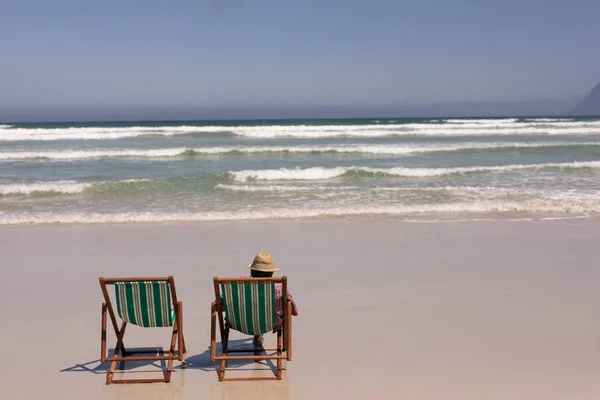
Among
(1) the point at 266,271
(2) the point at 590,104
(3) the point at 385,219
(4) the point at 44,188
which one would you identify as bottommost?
(3) the point at 385,219

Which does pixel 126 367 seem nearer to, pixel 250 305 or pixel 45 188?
pixel 250 305

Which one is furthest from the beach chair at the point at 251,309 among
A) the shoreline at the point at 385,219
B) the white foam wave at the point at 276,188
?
the white foam wave at the point at 276,188

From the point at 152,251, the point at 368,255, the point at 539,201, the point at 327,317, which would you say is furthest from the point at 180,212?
the point at 539,201

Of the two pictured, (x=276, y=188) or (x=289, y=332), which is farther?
(x=276, y=188)

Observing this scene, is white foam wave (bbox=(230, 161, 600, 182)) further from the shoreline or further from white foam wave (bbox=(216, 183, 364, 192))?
the shoreline

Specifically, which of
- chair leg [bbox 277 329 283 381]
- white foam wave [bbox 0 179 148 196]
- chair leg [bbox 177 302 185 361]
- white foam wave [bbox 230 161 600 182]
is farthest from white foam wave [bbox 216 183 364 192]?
chair leg [bbox 177 302 185 361]

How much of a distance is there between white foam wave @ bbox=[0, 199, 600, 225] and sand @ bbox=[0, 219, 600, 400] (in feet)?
2.19

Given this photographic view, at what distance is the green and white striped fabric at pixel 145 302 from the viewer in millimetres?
3906

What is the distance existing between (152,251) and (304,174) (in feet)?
27.9

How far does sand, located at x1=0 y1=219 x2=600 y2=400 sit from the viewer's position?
12.8ft

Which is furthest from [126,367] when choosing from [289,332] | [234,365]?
[289,332]

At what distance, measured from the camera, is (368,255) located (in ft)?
23.9

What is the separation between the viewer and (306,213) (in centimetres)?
1018

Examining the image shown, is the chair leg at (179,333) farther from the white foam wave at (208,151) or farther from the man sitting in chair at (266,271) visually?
the white foam wave at (208,151)
